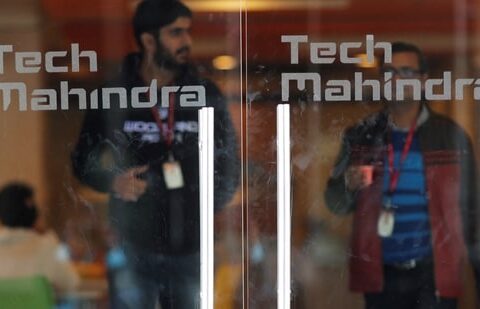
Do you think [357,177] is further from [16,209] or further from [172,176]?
[16,209]

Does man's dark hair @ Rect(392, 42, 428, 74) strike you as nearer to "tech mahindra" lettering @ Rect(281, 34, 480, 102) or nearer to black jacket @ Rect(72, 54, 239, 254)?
"tech mahindra" lettering @ Rect(281, 34, 480, 102)

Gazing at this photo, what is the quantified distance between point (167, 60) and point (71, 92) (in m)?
0.36

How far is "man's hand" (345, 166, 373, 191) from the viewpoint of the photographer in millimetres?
4395

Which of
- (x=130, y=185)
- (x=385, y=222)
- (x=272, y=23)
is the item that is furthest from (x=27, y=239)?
(x=385, y=222)

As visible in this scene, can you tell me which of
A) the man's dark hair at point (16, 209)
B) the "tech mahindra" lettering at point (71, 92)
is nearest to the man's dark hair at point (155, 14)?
the "tech mahindra" lettering at point (71, 92)

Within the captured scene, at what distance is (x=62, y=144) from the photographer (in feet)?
14.4

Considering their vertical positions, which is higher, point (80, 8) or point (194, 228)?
point (80, 8)

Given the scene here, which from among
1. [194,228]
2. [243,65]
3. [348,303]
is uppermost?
[243,65]

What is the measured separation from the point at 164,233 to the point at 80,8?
849 mm

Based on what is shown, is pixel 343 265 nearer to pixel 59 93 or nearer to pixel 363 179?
pixel 363 179

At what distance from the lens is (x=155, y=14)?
175 inches

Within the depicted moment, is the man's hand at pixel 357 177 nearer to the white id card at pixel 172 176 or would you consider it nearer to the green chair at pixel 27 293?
the white id card at pixel 172 176

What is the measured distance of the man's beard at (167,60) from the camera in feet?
14.5

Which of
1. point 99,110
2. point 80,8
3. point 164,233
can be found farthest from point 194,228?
point 80,8
